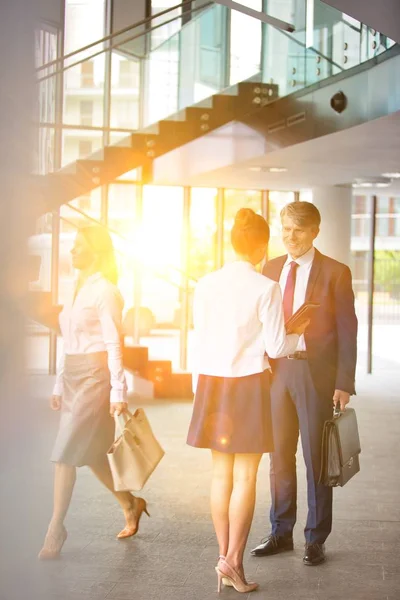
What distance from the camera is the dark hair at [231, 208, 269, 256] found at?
151 inches

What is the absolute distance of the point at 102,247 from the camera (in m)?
4.45

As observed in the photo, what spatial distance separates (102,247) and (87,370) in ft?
2.06

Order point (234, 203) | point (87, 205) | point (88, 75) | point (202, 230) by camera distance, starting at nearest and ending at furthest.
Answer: point (88, 75)
point (87, 205)
point (202, 230)
point (234, 203)

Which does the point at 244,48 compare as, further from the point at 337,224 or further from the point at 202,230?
the point at 202,230

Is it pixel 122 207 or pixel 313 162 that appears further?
pixel 122 207

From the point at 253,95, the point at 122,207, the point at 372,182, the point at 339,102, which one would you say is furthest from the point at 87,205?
the point at 339,102

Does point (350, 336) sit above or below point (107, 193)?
below

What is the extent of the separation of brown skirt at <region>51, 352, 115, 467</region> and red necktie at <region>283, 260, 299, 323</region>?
94 centimetres

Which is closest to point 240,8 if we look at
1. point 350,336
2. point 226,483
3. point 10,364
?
point 350,336

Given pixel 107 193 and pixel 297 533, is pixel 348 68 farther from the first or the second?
pixel 107 193

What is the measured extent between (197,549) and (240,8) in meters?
2.76

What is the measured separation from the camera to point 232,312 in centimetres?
372

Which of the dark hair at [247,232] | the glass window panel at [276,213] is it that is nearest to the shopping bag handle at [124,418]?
the dark hair at [247,232]

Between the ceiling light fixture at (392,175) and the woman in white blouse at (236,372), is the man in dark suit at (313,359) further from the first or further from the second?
the ceiling light fixture at (392,175)
